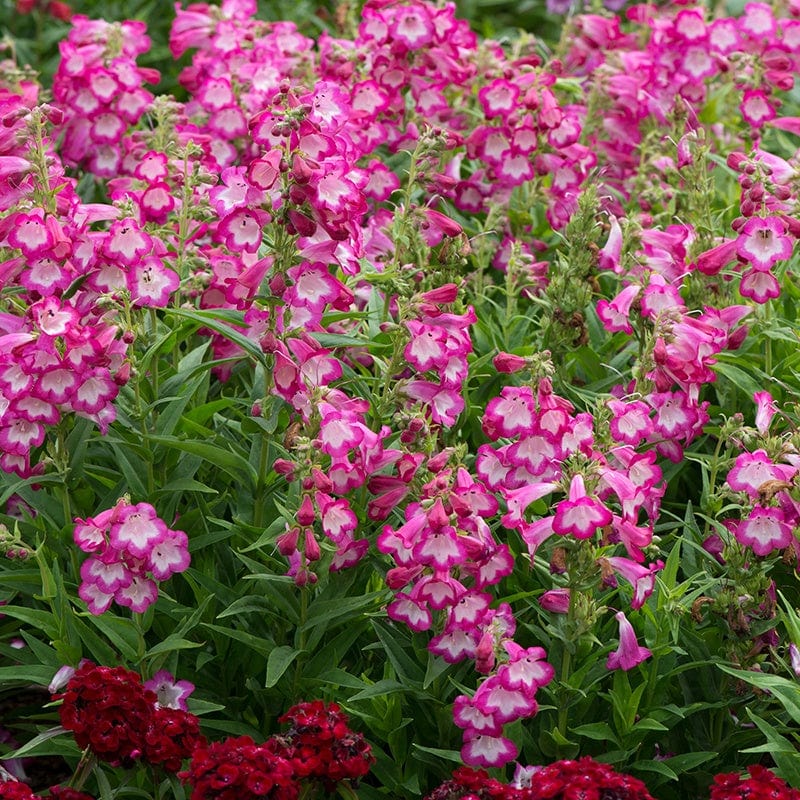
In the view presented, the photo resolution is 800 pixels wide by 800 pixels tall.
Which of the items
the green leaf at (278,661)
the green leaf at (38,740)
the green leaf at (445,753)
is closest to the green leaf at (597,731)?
the green leaf at (445,753)

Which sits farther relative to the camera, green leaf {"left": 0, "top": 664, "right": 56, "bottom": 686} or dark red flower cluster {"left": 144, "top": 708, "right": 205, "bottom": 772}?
green leaf {"left": 0, "top": 664, "right": 56, "bottom": 686}

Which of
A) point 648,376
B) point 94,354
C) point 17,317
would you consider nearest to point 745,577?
point 648,376

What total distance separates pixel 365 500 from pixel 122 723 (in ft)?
2.85

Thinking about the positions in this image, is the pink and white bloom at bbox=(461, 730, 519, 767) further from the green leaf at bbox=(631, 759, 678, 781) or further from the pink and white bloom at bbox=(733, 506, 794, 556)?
the pink and white bloom at bbox=(733, 506, 794, 556)

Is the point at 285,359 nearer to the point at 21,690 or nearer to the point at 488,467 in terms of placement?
the point at 488,467

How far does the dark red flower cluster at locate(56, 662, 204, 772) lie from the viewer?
3.18 metres

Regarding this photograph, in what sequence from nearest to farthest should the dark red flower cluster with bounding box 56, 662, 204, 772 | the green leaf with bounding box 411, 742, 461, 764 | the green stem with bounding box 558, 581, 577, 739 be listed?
the dark red flower cluster with bounding box 56, 662, 204, 772, the green stem with bounding box 558, 581, 577, 739, the green leaf with bounding box 411, 742, 461, 764

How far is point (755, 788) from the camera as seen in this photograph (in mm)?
2936

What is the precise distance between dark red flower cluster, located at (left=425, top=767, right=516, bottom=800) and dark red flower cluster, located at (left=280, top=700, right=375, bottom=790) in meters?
0.19

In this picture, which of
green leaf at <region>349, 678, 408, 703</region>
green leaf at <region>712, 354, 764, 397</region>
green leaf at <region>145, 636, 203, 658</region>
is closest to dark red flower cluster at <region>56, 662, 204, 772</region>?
green leaf at <region>145, 636, 203, 658</region>

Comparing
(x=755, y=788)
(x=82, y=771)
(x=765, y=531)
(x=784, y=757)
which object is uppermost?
(x=765, y=531)

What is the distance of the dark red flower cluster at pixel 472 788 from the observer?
3012mm

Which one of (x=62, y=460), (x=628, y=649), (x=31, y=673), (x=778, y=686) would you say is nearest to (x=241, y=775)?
(x=31, y=673)

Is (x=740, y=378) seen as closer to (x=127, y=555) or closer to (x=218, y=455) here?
(x=218, y=455)
